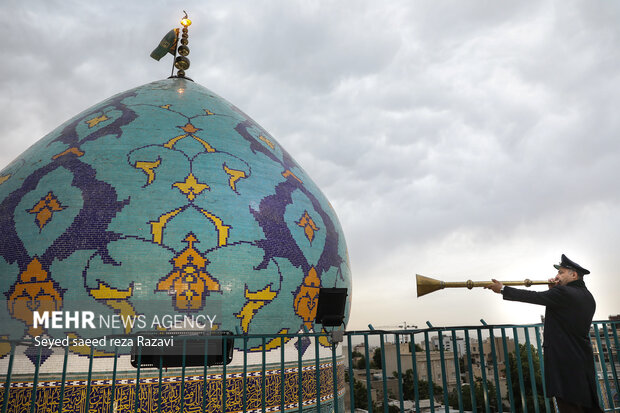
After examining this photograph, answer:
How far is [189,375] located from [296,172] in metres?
3.90

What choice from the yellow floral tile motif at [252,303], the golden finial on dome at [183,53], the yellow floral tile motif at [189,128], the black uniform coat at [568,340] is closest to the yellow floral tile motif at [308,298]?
the yellow floral tile motif at [252,303]

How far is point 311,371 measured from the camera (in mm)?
6820

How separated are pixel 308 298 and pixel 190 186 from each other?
248cm

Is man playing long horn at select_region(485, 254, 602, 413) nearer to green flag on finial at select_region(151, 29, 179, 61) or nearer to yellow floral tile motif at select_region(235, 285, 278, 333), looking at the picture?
yellow floral tile motif at select_region(235, 285, 278, 333)

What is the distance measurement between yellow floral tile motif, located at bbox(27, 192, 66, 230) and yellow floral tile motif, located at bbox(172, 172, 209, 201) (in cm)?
163

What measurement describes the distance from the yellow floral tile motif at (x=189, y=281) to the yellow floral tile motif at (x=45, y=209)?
189cm

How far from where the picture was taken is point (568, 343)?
9.75ft

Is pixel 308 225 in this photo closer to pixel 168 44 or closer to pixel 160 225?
pixel 160 225

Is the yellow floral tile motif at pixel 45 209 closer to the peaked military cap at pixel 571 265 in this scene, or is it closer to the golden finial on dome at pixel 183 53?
the golden finial on dome at pixel 183 53

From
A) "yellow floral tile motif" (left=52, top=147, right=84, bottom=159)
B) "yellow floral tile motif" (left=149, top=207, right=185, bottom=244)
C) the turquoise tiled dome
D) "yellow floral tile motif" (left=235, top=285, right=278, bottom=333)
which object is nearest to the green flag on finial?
the turquoise tiled dome

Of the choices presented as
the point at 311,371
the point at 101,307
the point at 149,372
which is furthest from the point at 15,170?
the point at 311,371

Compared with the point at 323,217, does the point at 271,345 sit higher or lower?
lower

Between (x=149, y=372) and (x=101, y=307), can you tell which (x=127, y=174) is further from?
(x=149, y=372)

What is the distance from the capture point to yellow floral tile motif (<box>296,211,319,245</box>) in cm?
706
